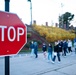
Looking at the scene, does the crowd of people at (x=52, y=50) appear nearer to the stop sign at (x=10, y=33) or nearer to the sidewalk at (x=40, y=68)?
the sidewalk at (x=40, y=68)

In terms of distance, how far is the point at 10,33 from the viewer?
5.56 feet

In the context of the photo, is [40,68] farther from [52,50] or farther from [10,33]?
[10,33]

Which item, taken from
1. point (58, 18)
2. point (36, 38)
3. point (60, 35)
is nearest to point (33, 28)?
point (36, 38)

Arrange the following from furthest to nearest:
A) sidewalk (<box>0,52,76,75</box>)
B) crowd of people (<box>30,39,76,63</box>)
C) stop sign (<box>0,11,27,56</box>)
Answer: crowd of people (<box>30,39,76,63</box>) < sidewalk (<box>0,52,76,75</box>) < stop sign (<box>0,11,27,56</box>)

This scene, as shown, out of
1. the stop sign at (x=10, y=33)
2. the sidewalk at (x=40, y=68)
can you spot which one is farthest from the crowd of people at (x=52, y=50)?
the stop sign at (x=10, y=33)

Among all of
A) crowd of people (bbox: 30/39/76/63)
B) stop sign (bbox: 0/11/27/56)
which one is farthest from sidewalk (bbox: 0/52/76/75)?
stop sign (bbox: 0/11/27/56)

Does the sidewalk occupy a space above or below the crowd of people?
below

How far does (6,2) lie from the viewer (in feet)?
6.00

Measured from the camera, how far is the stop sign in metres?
1.65

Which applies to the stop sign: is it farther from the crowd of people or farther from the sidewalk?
the crowd of people

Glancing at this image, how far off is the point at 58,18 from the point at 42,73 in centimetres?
5449

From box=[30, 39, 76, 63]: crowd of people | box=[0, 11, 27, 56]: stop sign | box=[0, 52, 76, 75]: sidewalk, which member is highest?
box=[0, 11, 27, 56]: stop sign

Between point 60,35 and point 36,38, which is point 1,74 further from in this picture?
point 60,35

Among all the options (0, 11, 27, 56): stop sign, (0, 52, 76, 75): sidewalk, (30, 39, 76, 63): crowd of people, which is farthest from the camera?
(30, 39, 76, 63): crowd of people
